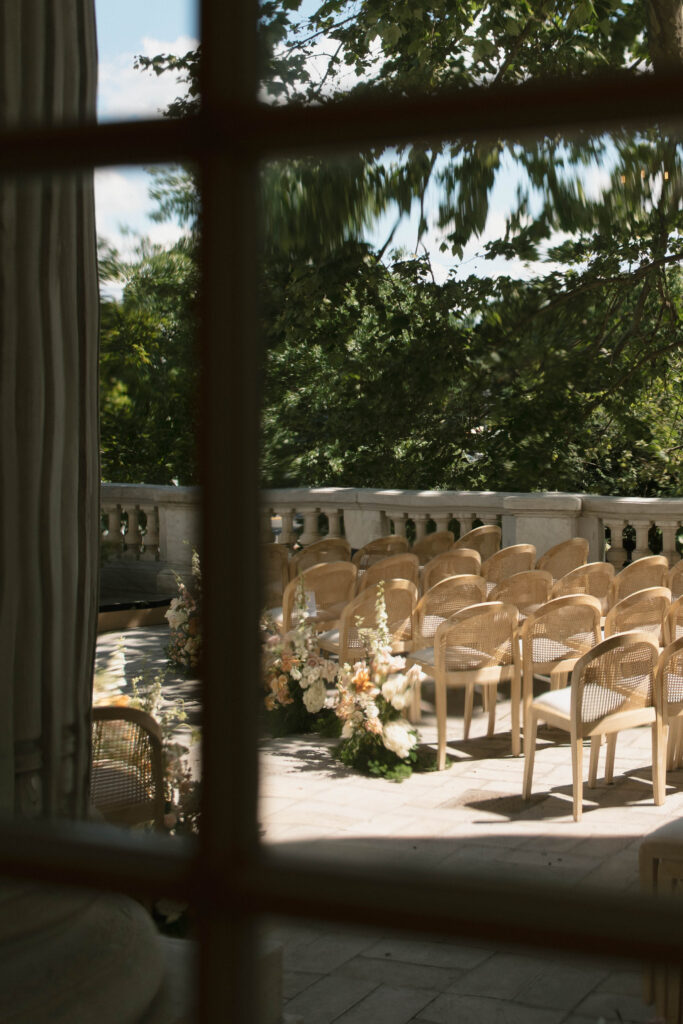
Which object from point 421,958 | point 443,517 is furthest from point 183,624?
point 443,517

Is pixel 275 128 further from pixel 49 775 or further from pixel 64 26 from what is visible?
pixel 49 775

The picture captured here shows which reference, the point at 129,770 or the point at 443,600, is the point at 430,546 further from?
the point at 129,770

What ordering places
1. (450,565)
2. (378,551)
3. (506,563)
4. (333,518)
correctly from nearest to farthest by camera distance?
(333,518)
(378,551)
(506,563)
(450,565)

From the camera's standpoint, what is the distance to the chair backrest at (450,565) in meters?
5.57

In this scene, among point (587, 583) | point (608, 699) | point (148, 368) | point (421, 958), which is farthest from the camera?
point (587, 583)

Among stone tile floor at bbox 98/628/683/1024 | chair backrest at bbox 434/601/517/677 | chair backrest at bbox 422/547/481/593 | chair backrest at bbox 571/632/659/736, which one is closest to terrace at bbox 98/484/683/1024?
stone tile floor at bbox 98/628/683/1024

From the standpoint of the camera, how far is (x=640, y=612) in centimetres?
462

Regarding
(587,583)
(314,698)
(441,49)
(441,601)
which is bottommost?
(314,698)

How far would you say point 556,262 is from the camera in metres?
0.80

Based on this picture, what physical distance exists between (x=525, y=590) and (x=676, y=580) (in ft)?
2.46

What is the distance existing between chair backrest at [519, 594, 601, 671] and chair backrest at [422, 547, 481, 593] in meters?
0.82

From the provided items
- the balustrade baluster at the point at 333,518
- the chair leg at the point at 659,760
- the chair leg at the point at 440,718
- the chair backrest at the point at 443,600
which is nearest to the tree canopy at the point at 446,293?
the balustrade baluster at the point at 333,518

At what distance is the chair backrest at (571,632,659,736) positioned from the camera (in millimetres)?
3811

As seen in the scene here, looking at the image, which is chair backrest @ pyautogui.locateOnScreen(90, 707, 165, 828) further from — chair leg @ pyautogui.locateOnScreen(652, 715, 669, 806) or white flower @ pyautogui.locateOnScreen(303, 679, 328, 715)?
white flower @ pyautogui.locateOnScreen(303, 679, 328, 715)
